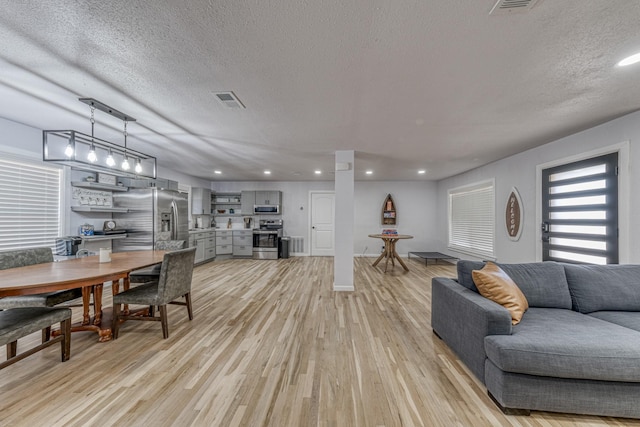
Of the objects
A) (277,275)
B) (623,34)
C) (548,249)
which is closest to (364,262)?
(277,275)

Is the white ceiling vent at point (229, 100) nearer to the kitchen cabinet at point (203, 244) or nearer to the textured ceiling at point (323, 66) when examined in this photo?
the textured ceiling at point (323, 66)

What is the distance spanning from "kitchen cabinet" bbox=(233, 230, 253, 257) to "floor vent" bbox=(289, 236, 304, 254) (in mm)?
1299

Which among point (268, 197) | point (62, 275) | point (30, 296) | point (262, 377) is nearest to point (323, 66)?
point (262, 377)

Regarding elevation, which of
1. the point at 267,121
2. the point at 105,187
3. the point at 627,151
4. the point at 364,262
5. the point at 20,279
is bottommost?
the point at 364,262

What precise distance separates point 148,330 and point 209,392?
59.0 inches

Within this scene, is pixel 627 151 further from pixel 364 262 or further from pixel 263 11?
pixel 364 262

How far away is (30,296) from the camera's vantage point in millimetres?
2531

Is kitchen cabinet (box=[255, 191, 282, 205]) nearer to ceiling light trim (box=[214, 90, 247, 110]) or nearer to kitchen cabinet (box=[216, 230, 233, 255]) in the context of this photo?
kitchen cabinet (box=[216, 230, 233, 255])

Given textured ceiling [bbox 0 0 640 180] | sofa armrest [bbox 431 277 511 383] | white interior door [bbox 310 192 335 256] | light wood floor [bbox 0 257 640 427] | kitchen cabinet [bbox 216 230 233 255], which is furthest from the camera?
white interior door [bbox 310 192 335 256]

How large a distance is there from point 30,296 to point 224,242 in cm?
506

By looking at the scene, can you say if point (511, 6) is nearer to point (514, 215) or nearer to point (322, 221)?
point (514, 215)

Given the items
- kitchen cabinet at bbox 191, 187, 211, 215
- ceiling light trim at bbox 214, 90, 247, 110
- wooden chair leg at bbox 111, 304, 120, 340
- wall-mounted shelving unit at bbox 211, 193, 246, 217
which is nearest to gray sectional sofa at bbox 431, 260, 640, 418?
ceiling light trim at bbox 214, 90, 247, 110

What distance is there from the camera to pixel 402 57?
1.86m

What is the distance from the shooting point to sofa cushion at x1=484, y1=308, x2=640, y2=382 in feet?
4.99
